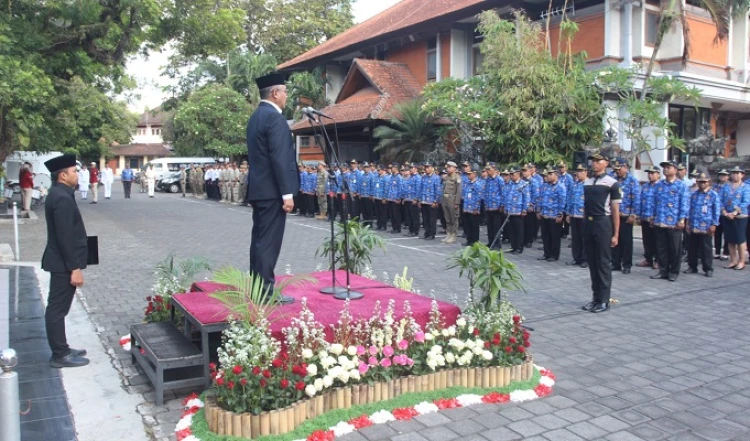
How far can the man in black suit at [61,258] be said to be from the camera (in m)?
5.63

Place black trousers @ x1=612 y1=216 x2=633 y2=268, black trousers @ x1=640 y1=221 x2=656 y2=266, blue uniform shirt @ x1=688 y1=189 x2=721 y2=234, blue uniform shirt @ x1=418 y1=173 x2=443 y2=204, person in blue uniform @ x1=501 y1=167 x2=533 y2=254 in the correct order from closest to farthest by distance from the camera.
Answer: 1. blue uniform shirt @ x1=688 y1=189 x2=721 y2=234
2. black trousers @ x1=612 y1=216 x2=633 y2=268
3. black trousers @ x1=640 y1=221 x2=656 y2=266
4. person in blue uniform @ x1=501 y1=167 x2=533 y2=254
5. blue uniform shirt @ x1=418 y1=173 x2=443 y2=204

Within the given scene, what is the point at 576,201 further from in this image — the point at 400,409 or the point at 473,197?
the point at 400,409

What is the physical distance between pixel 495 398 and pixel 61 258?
3.94 meters

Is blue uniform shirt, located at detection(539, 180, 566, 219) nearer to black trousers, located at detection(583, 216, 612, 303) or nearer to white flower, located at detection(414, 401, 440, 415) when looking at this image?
black trousers, located at detection(583, 216, 612, 303)

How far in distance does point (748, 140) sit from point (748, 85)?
4252mm

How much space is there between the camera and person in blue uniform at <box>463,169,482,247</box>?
1431 cm

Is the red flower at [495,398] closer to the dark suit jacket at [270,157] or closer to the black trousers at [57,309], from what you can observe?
the dark suit jacket at [270,157]

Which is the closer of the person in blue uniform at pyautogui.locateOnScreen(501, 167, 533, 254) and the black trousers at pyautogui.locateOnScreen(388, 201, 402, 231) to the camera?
the person in blue uniform at pyautogui.locateOnScreen(501, 167, 533, 254)

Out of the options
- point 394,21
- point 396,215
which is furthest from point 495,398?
point 394,21

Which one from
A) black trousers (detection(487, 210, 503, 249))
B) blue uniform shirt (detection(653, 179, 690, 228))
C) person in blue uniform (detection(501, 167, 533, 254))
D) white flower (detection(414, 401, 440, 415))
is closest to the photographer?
white flower (detection(414, 401, 440, 415))

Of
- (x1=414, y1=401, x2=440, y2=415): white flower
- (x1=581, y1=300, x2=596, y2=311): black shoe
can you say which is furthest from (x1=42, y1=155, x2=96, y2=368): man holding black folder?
(x1=581, y1=300, x2=596, y2=311): black shoe

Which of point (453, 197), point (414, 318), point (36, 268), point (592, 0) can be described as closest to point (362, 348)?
point (414, 318)

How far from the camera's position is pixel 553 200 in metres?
12.6

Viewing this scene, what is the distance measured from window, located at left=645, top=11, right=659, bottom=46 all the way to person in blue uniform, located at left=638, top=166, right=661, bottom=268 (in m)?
9.00
